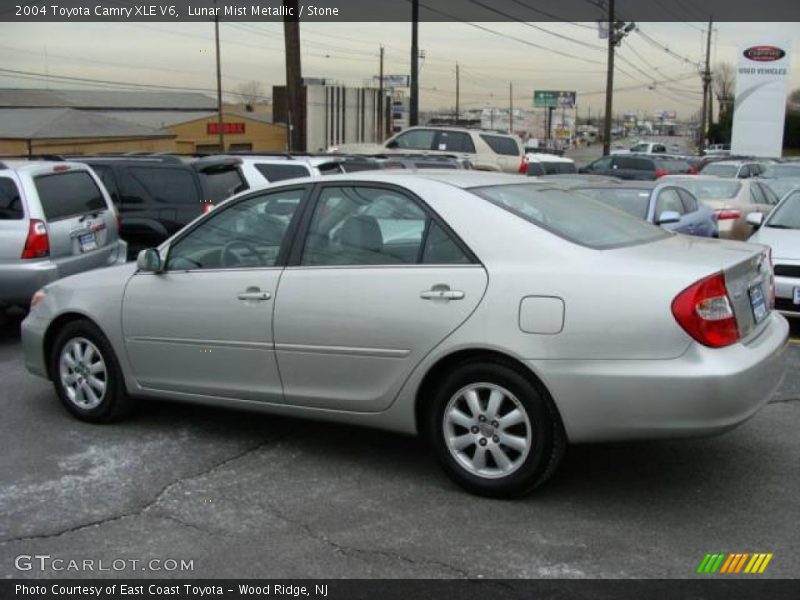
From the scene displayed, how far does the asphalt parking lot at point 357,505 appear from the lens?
3760 mm

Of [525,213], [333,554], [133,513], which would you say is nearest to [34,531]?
[133,513]

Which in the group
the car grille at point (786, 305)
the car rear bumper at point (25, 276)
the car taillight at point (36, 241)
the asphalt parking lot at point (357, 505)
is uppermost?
the car taillight at point (36, 241)

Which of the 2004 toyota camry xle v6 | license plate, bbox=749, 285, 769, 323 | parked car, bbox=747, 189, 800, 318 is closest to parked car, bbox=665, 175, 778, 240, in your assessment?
parked car, bbox=747, 189, 800, 318

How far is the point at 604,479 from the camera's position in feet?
15.3

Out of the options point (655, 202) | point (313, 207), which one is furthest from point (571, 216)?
point (655, 202)

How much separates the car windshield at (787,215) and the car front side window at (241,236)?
20.8ft

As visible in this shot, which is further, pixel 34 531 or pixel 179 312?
pixel 179 312

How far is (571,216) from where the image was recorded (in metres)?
A: 4.74

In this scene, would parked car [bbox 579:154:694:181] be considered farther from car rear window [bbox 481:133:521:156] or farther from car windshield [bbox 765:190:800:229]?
car windshield [bbox 765:190:800:229]

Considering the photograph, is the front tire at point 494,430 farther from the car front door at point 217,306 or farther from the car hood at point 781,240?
the car hood at point 781,240

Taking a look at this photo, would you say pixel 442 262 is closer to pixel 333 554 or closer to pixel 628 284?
pixel 628 284

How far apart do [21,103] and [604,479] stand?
68280 mm

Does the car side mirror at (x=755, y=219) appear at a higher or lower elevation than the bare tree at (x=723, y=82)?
lower

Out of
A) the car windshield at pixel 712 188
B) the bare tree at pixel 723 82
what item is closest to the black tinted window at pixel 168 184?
the car windshield at pixel 712 188
